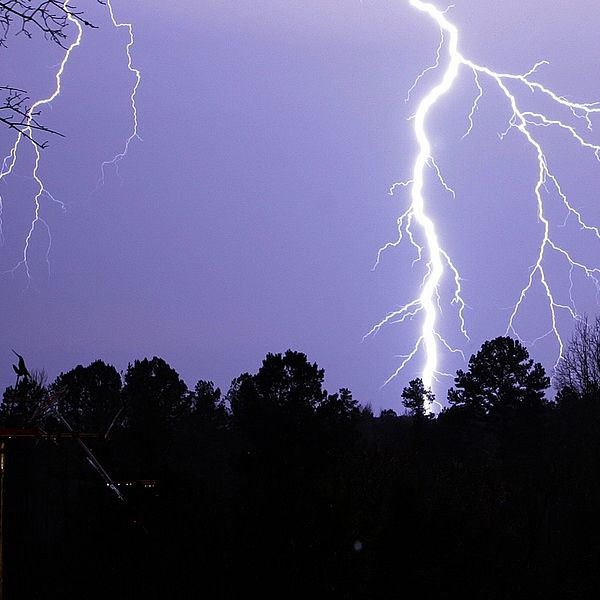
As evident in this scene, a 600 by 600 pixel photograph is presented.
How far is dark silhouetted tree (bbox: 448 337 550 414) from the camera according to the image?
39375mm

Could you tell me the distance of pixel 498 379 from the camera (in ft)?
135

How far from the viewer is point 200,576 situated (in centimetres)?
866

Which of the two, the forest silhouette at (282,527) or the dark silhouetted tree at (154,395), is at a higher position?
the dark silhouetted tree at (154,395)

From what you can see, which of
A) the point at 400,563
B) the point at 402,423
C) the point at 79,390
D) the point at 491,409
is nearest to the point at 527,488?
the point at 400,563

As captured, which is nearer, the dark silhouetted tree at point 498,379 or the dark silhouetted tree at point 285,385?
the dark silhouetted tree at point 285,385

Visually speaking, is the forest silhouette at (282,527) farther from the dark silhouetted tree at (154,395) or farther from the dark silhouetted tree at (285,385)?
the dark silhouetted tree at (154,395)

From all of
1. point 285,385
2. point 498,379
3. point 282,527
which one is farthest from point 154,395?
point 282,527

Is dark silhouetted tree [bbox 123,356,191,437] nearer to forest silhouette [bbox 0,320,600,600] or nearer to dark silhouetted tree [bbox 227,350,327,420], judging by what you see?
dark silhouetted tree [bbox 227,350,327,420]

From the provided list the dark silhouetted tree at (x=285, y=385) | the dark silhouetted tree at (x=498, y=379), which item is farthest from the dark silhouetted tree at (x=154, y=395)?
the dark silhouetted tree at (x=498, y=379)

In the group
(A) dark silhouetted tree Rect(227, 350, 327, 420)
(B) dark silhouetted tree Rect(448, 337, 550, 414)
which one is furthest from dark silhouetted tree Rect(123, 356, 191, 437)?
(B) dark silhouetted tree Rect(448, 337, 550, 414)

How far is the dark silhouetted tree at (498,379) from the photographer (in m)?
39.4

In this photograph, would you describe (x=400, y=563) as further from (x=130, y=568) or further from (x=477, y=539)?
(x=130, y=568)

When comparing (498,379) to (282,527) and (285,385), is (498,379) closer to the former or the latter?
(285,385)

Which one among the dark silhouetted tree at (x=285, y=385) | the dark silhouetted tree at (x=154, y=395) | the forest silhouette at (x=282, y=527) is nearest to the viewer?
the forest silhouette at (x=282, y=527)
